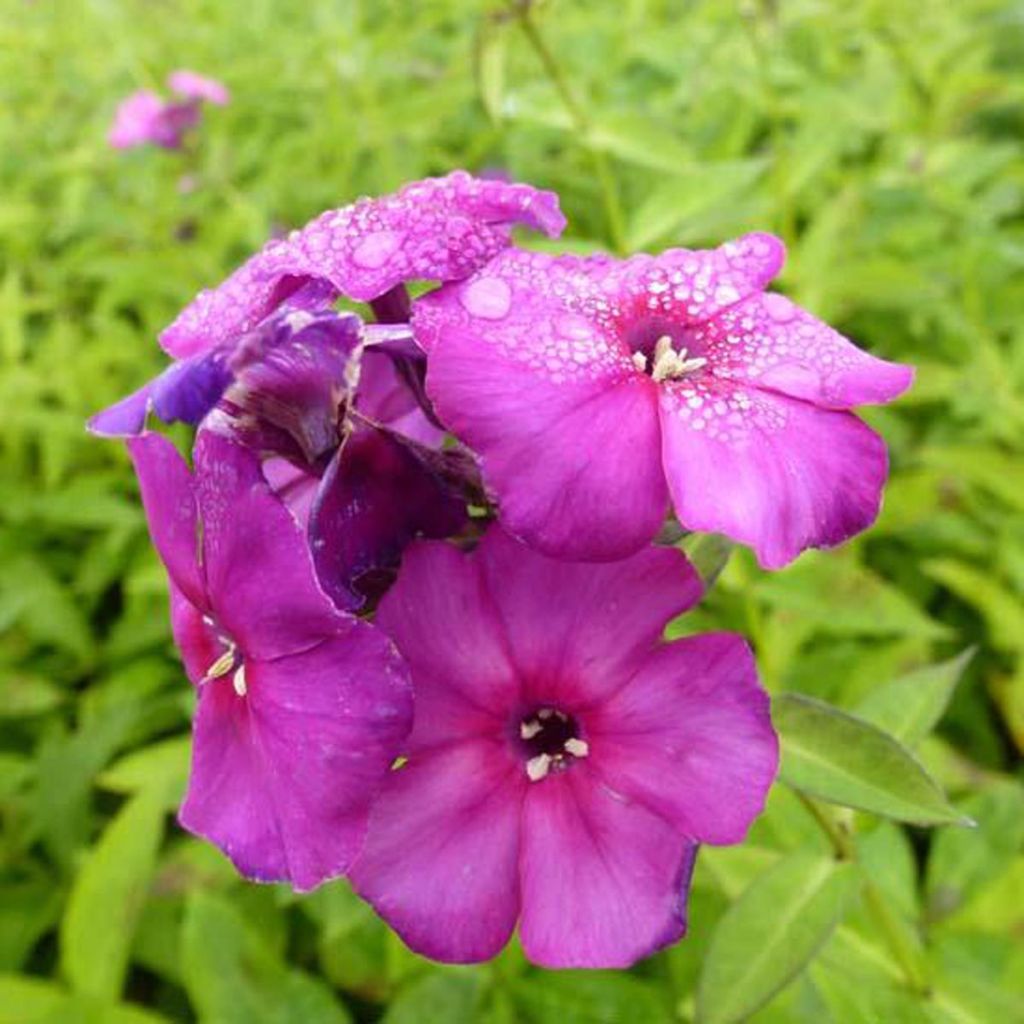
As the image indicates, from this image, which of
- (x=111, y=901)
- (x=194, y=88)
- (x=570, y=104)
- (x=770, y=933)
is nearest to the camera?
(x=770, y=933)

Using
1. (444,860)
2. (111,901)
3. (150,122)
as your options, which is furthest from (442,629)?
(150,122)

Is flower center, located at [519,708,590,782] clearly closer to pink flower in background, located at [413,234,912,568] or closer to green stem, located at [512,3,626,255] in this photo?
pink flower in background, located at [413,234,912,568]

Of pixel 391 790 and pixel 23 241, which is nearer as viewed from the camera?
pixel 391 790

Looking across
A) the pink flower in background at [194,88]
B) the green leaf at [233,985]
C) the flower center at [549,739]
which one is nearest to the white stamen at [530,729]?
the flower center at [549,739]

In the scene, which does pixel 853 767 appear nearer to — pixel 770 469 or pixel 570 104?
pixel 770 469

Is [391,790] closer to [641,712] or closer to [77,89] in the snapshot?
[641,712]

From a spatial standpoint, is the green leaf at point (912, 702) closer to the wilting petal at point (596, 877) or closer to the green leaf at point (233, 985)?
the wilting petal at point (596, 877)

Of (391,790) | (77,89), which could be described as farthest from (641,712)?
(77,89)
